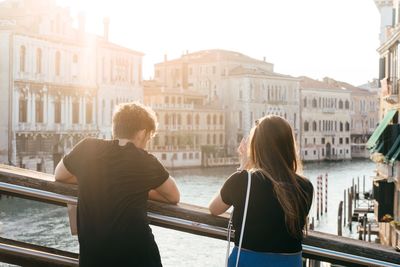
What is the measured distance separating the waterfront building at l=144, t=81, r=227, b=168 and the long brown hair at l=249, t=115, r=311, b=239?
33.7 meters

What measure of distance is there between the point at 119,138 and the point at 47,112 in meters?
26.0

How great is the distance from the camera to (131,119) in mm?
1844

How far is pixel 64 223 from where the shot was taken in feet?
51.8

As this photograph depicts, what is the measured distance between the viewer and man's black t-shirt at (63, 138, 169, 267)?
5.52ft

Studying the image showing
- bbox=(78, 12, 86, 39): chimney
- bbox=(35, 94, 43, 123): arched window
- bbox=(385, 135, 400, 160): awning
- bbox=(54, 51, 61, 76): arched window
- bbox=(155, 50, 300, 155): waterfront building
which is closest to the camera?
bbox=(385, 135, 400, 160): awning

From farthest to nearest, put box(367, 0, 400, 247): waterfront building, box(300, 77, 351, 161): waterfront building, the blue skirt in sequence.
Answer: box(300, 77, 351, 161): waterfront building
box(367, 0, 400, 247): waterfront building
the blue skirt

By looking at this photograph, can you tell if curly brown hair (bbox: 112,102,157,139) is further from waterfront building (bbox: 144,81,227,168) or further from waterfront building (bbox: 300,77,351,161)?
waterfront building (bbox: 300,77,351,161)

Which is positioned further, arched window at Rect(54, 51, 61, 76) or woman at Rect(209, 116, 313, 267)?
arched window at Rect(54, 51, 61, 76)

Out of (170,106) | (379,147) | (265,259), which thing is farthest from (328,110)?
(265,259)

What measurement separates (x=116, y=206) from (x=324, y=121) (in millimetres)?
49301

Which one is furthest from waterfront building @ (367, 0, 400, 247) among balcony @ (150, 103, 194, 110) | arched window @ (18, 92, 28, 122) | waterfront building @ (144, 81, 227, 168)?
balcony @ (150, 103, 194, 110)

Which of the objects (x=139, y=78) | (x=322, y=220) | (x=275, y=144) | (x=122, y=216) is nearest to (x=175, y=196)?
(x=122, y=216)

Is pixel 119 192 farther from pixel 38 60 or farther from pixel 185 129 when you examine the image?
pixel 185 129

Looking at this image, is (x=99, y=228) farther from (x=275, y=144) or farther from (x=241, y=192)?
(x=275, y=144)
